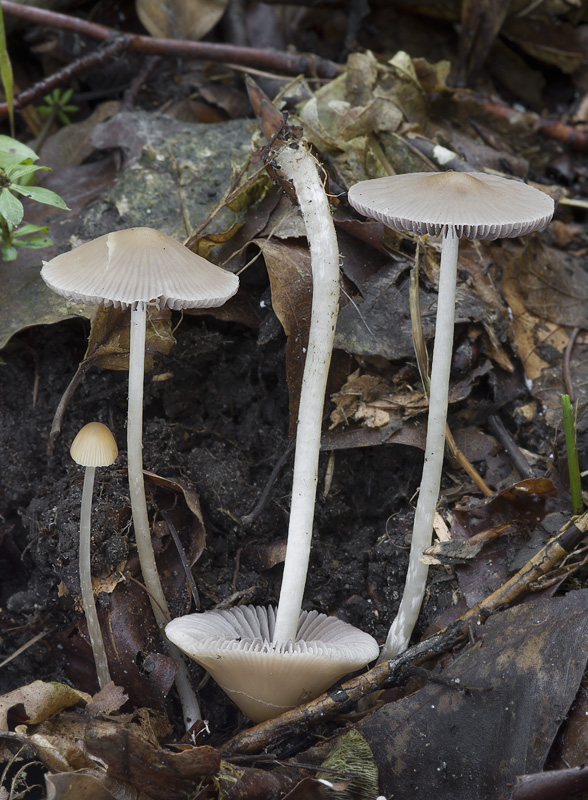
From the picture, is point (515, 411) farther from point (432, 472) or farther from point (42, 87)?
point (42, 87)

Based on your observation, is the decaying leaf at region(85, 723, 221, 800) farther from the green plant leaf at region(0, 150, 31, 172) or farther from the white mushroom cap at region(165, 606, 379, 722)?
the green plant leaf at region(0, 150, 31, 172)

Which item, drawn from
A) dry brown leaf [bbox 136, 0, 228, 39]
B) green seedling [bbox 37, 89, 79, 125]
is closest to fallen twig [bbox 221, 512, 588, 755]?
green seedling [bbox 37, 89, 79, 125]

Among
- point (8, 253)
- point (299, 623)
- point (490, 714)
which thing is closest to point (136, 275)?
point (8, 253)

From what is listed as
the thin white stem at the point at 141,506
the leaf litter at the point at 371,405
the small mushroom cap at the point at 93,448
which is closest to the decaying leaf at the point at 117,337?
the leaf litter at the point at 371,405

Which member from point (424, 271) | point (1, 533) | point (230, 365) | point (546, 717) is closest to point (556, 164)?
point (424, 271)

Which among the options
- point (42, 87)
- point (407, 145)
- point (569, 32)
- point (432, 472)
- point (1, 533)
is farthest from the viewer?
point (569, 32)

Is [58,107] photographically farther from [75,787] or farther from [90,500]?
[75,787]
